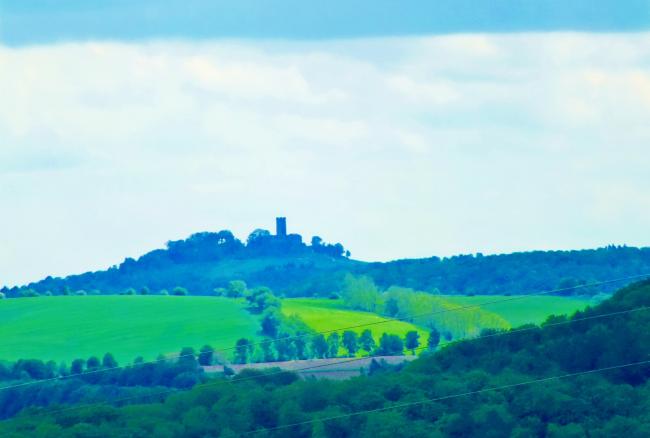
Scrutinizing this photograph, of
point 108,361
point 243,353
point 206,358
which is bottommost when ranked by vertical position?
point 206,358

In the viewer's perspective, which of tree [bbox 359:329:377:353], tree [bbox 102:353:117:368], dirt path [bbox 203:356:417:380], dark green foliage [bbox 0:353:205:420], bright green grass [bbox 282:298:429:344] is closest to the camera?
dirt path [bbox 203:356:417:380]

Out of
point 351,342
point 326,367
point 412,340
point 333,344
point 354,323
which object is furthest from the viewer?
point 354,323

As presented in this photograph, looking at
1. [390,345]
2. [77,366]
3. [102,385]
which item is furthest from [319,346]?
[102,385]

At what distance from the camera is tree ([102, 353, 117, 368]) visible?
6531 inches

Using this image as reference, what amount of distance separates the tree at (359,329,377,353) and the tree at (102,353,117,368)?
70.2ft

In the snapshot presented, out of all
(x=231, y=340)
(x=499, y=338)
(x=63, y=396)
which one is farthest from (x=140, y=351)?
(x=499, y=338)

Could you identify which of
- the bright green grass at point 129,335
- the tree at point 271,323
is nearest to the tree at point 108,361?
the bright green grass at point 129,335

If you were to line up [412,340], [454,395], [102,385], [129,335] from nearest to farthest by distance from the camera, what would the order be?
[454,395]
[102,385]
[412,340]
[129,335]

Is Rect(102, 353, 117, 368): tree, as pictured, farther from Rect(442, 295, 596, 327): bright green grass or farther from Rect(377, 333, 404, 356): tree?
Rect(442, 295, 596, 327): bright green grass

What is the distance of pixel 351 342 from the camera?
16412cm

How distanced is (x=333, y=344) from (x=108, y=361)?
19982 millimetres

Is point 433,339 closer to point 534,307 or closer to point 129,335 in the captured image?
point 534,307

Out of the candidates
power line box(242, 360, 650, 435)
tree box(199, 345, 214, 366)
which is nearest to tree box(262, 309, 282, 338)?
tree box(199, 345, 214, 366)

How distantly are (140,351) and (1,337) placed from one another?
2532 cm
